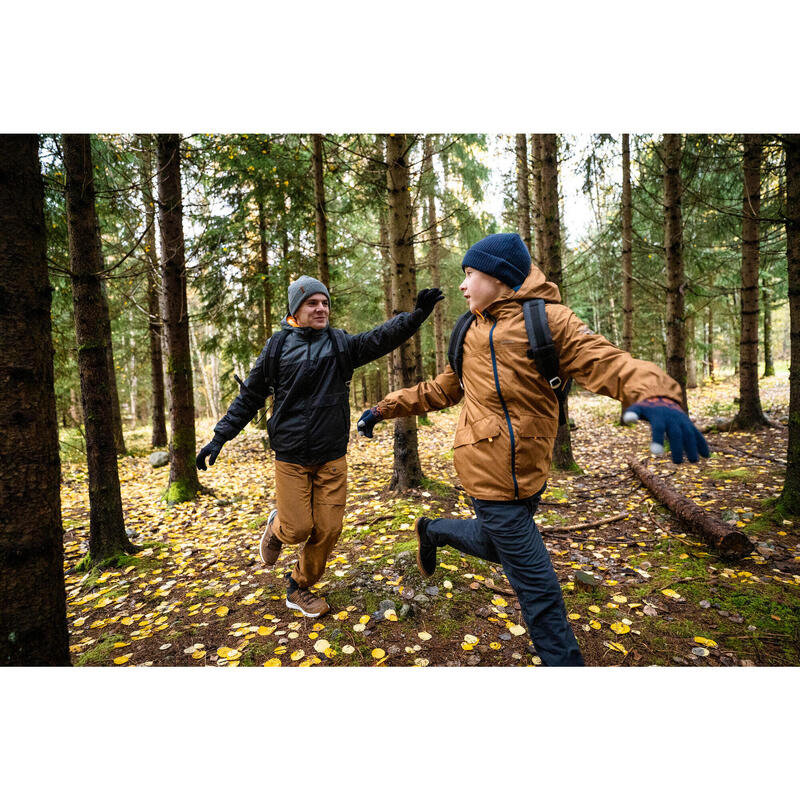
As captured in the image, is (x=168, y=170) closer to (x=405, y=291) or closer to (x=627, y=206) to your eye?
(x=405, y=291)

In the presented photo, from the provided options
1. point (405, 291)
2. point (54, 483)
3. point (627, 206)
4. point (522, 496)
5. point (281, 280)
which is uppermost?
point (627, 206)

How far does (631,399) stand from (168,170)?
7235 mm

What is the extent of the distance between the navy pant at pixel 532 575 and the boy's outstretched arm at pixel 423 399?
2.31ft

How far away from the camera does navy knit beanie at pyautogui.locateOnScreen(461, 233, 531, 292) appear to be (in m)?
2.32

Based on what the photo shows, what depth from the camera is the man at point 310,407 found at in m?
2.90

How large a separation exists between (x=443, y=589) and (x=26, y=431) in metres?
2.96

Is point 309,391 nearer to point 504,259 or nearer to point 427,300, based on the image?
point 427,300

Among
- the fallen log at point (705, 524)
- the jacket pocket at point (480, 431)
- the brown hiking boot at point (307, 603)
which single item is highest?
the jacket pocket at point (480, 431)

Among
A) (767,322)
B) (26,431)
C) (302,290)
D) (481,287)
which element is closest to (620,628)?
(481,287)

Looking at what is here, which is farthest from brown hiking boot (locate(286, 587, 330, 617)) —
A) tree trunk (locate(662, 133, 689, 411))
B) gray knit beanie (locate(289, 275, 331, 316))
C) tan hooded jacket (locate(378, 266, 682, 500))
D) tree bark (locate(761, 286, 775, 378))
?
tree bark (locate(761, 286, 775, 378))

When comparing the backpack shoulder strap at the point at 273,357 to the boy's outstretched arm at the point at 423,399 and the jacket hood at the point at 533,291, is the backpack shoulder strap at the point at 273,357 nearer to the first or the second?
the boy's outstretched arm at the point at 423,399

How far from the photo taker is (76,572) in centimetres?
427

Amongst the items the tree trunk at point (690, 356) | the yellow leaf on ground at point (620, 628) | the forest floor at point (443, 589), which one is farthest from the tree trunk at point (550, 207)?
the tree trunk at point (690, 356)

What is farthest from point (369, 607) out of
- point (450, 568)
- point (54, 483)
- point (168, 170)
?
point (168, 170)
